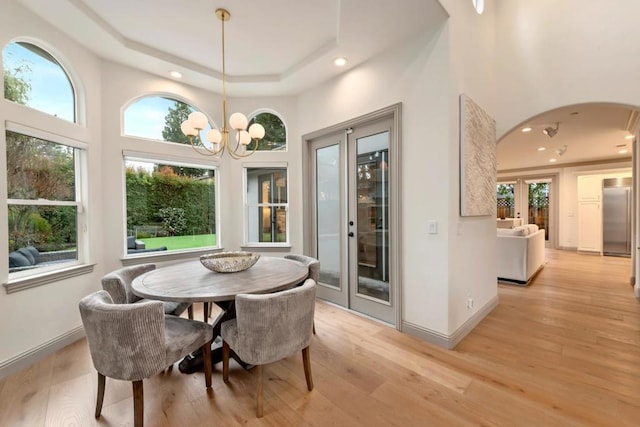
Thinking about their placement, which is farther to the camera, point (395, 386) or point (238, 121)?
point (238, 121)

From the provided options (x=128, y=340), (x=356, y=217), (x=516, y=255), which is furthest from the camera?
(x=516, y=255)

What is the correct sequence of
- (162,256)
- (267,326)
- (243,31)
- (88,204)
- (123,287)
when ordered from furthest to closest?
1. (162,256)
2. (88,204)
3. (243,31)
4. (123,287)
5. (267,326)

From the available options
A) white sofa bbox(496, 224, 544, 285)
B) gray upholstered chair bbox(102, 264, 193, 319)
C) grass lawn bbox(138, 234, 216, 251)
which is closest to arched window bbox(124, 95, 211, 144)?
grass lawn bbox(138, 234, 216, 251)

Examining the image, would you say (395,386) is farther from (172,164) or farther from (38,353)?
(172,164)

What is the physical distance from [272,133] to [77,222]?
267 cm

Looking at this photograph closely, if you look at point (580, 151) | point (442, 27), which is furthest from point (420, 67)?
point (580, 151)

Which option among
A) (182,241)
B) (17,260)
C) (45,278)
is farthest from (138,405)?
(182,241)

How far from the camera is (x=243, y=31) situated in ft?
9.43

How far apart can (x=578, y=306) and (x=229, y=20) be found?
5410 millimetres

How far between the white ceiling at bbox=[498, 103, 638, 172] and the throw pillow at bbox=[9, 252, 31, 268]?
17.7 feet

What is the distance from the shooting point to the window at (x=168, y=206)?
350 cm

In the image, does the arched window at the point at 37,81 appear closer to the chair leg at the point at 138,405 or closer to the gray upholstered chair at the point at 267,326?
the chair leg at the point at 138,405

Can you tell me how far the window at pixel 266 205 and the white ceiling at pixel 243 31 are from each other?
4.64 ft

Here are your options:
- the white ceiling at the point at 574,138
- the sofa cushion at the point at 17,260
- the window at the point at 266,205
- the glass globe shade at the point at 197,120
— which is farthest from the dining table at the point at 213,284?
the white ceiling at the point at 574,138
